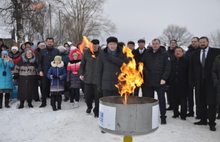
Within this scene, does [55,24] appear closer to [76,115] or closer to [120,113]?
[76,115]

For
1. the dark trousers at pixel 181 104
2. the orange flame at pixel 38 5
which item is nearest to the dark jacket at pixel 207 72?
the dark trousers at pixel 181 104

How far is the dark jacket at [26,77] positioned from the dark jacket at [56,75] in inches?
26.5

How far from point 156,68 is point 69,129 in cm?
233

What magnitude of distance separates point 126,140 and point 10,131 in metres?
3.01

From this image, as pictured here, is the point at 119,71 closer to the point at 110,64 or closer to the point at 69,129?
the point at 110,64

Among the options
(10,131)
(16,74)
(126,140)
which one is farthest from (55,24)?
(126,140)

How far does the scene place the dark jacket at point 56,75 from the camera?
700cm

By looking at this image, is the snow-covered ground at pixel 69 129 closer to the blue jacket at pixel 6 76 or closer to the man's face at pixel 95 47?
the blue jacket at pixel 6 76

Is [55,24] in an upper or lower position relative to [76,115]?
upper

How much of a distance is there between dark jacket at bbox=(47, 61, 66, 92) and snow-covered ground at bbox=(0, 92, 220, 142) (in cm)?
63

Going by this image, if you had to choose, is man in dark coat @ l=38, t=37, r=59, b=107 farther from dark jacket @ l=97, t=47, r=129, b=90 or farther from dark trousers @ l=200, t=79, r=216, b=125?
dark trousers @ l=200, t=79, r=216, b=125

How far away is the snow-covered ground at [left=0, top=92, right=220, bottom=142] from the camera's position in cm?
494

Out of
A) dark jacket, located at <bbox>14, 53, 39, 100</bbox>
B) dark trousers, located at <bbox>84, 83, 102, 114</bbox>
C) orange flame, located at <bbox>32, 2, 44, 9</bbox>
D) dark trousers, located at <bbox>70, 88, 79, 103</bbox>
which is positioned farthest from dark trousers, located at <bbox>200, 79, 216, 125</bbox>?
orange flame, located at <bbox>32, 2, 44, 9</bbox>

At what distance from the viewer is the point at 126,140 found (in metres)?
3.56
